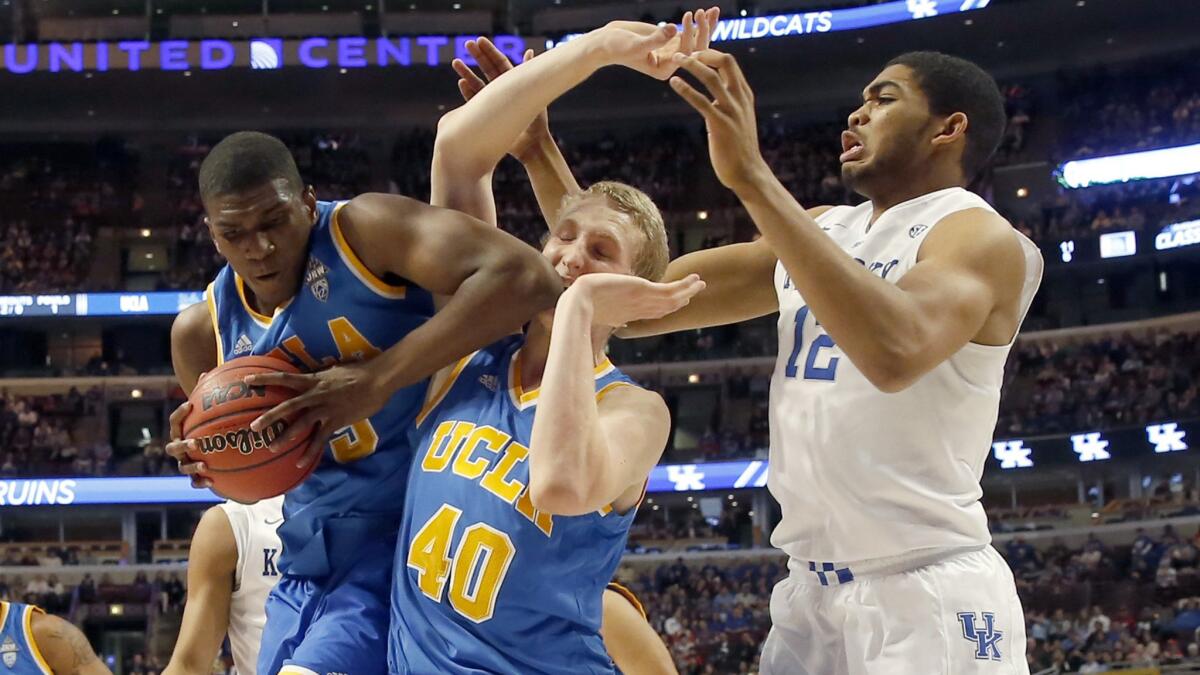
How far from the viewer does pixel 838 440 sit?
10.5ft

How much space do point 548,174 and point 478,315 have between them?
3.49 ft

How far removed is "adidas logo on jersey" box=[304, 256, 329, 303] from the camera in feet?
10.3

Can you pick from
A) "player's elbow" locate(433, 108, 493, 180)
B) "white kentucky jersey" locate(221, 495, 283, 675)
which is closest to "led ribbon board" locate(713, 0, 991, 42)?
"white kentucky jersey" locate(221, 495, 283, 675)

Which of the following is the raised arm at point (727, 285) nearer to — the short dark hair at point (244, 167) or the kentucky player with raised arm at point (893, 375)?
the kentucky player with raised arm at point (893, 375)

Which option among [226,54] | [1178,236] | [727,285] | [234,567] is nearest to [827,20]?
[1178,236]

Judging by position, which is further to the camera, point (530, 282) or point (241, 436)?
point (241, 436)

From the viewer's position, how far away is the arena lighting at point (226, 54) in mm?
25172

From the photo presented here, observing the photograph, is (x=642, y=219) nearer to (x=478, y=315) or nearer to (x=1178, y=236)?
(x=478, y=315)

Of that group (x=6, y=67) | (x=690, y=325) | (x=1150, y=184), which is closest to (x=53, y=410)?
(x=6, y=67)

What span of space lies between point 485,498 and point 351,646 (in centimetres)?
50

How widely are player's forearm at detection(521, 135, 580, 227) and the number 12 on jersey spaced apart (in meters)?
0.81

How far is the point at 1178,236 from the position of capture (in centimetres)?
2283

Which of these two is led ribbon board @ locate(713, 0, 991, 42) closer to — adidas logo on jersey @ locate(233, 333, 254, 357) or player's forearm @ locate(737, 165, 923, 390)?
adidas logo on jersey @ locate(233, 333, 254, 357)

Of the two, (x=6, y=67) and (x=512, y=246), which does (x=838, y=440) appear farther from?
(x=6, y=67)
